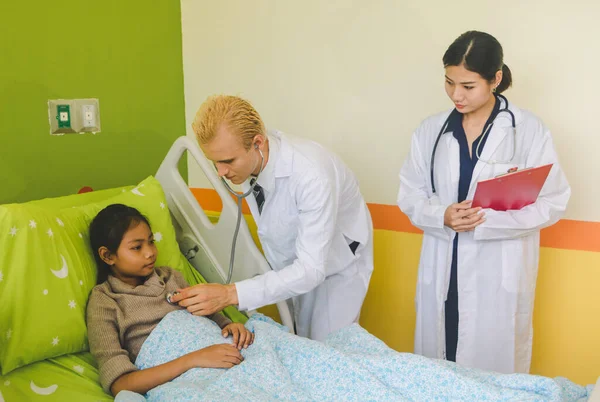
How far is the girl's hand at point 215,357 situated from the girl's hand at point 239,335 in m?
0.06

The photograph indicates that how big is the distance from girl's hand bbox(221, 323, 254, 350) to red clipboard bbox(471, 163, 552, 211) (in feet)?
2.80

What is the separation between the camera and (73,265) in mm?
Result: 1762

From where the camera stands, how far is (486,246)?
2043 mm

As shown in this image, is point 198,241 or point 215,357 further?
point 198,241

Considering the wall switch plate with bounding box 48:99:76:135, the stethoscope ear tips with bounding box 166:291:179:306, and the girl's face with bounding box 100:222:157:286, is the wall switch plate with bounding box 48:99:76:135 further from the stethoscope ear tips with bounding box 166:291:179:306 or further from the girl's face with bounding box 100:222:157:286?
the stethoscope ear tips with bounding box 166:291:179:306

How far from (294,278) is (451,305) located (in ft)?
2.37

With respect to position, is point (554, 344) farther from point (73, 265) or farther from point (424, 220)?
point (73, 265)

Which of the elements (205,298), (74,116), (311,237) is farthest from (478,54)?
(74,116)

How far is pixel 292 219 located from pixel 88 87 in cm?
117

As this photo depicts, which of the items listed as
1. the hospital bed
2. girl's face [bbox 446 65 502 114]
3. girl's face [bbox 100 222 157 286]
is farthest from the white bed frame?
girl's face [bbox 446 65 502 114]

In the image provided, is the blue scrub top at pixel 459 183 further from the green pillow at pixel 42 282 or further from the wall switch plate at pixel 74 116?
the wall switch plate at pixel 74 116

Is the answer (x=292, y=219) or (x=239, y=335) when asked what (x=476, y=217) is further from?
(x=239, y=335)

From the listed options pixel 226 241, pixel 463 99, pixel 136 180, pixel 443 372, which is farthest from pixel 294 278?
pixel 136 180

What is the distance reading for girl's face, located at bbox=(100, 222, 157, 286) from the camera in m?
1.83
